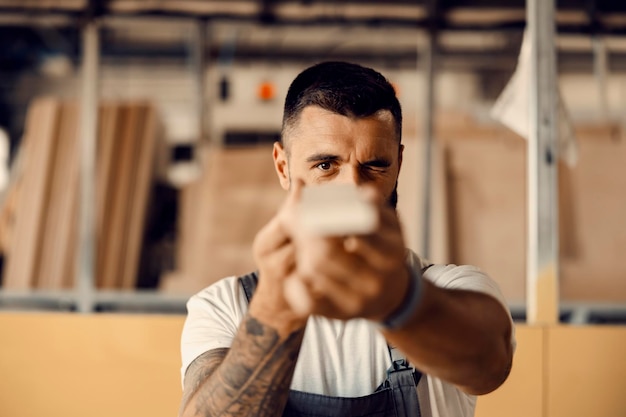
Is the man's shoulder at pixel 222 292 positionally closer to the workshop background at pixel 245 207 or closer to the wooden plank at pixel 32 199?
the workshop background at pixel 245 207

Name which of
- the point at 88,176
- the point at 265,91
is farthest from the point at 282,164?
the point at 265,91

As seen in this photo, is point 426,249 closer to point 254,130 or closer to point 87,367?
point 87,367

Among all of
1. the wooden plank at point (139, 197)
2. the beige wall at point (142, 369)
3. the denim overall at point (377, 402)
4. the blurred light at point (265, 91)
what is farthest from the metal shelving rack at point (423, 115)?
the blurred light at point (265, 91)

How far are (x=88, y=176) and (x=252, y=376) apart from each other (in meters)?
1.85

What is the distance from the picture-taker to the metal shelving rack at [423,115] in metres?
2.07

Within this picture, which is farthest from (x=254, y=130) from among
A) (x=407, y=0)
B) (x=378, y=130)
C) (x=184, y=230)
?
(x=378, y=130)

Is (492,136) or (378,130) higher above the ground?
(492,136)

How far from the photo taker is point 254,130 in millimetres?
4574

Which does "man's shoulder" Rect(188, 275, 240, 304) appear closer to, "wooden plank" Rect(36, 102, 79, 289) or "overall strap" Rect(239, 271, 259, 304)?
"overall strap" Rect(239, 271, 259, 304)

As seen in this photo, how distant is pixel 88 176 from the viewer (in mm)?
2664

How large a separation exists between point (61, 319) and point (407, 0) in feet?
7.09

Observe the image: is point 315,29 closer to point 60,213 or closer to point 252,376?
point 60,213

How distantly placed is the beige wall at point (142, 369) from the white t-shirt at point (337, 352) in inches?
27.3

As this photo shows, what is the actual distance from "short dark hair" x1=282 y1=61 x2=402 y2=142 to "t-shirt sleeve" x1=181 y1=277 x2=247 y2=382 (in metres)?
0.35
